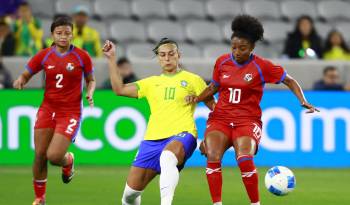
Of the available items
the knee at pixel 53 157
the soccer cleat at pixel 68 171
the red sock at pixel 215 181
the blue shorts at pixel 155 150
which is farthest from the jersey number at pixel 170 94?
the soccer cleat at pixel 68 171

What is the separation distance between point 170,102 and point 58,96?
1736mm

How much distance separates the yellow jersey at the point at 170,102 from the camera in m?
9.59

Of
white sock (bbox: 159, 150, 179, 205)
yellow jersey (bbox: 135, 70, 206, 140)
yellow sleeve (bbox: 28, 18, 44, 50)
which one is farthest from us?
yellow sleeve (bbox: 28, 18, 44, 50)

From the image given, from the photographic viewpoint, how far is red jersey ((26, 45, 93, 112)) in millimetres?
10844

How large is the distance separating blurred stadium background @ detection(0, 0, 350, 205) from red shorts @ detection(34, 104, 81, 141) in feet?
3.12

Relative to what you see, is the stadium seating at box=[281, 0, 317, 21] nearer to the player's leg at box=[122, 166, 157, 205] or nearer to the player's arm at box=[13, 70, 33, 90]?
the player's arm at box=[13, 70, 33, 90]

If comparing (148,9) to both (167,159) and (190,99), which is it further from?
(167,159)

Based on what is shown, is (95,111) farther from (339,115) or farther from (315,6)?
(315,6)

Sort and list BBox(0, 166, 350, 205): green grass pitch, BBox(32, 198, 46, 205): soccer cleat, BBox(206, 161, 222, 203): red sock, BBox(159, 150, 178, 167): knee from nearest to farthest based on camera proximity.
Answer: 1. BBox(159, 150, 178, 167): knee
2. BBox(206, 161, 222, 203): red sock
3. BBox(32, 198, 46, 205): soccer cleat
4. BBox(0, 166, 350, 205): green grass pitch

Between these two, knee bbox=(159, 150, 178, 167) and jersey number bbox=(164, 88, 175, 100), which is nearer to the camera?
knee bbox=(159, 150, 178, 167)

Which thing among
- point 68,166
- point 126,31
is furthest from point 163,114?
point 126,31

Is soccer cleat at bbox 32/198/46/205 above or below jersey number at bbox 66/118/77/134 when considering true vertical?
below

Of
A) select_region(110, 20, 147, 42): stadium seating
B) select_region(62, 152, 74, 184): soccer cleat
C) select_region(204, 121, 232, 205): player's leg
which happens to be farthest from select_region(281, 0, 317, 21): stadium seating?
select_region(204, 121, 232, 205): player's leg

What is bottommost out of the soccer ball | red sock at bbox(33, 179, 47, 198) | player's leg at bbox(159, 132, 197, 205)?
red sock at bbox(33, 179, 47, 198)
